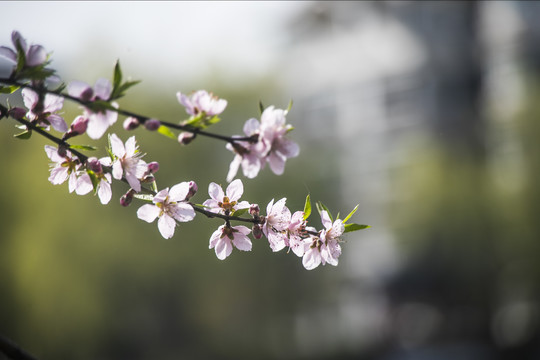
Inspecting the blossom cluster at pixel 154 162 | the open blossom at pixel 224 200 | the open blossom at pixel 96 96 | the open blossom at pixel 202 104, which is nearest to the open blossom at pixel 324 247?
the blossom cluster at pixel 154 162

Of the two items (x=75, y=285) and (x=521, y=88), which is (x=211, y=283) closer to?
(x=75, y=285)

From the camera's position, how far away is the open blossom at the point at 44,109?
81cm

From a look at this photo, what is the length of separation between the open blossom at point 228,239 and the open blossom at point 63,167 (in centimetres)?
23

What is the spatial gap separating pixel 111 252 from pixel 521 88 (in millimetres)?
5321

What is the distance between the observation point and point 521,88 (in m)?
7.15

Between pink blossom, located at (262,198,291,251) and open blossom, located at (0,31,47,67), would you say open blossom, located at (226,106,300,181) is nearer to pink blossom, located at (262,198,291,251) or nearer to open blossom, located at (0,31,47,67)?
pink blossom, located at (262,198,291,251)

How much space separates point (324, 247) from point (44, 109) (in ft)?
1.52

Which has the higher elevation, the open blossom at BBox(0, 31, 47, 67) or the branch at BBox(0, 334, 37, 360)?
the open blossom at BBox(0, 31, 47, 67)

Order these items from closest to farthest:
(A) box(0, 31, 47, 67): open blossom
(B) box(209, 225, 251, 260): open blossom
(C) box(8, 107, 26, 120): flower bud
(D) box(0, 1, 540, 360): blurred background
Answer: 1. (A) box(0, 31, 47, 67): open blossom
2. (C) box(8, 107, 26, 120): flower bud
3. (B) box(209, 225, 251, 260): open blossom
4. (D) box(0, 1, 540, 360): blurred background

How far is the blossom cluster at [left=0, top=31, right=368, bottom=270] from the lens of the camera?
73 cm

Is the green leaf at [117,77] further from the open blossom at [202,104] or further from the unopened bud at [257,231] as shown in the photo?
the unopened bud at [257,231]

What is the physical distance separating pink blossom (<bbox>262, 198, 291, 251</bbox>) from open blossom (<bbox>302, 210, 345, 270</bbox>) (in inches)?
1.8

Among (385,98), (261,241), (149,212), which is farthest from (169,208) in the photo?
(385,98)

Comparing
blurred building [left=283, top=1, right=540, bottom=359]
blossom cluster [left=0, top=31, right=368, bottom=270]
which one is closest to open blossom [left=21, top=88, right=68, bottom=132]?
blossom cluster [left=0, top=31, right=368, bottom=270]
